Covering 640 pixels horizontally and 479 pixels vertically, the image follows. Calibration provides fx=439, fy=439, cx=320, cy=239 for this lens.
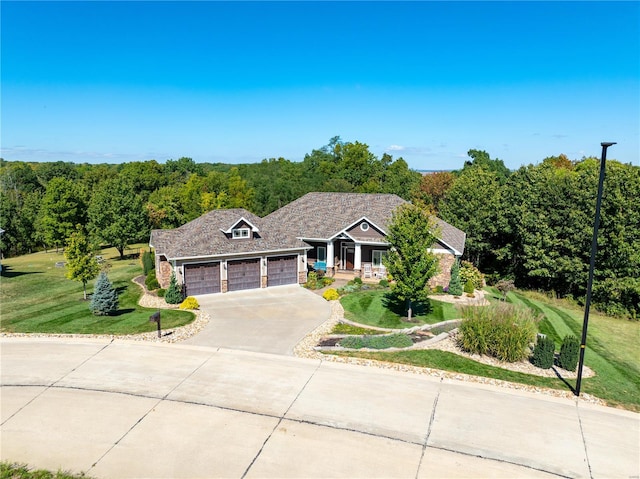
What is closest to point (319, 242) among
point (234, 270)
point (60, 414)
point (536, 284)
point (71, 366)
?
point (234, 270)

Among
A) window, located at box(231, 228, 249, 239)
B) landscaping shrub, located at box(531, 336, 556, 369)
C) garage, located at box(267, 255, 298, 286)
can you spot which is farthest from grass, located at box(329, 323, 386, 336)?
window, located at box(231, 228, 249, 239)

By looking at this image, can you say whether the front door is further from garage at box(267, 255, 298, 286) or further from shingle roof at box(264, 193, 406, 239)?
garage at box(267, 255, 298, 286)

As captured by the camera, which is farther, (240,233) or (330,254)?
(330,254)

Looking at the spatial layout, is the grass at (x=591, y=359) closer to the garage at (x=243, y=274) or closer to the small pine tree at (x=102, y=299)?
Result: the garage at (x=243, y=274)

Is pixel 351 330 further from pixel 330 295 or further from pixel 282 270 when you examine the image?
pixel 282 270

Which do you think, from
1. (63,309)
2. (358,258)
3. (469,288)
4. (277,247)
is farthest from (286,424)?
(358,258)

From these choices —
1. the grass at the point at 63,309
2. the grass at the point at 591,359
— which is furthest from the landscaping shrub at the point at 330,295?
the grass at the point at 63,309

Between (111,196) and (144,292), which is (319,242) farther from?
(111,196)
